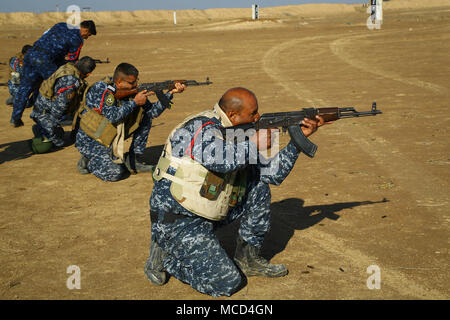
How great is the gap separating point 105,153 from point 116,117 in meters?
0.74

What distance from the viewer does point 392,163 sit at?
7.24 m

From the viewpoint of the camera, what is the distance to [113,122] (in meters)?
6.77

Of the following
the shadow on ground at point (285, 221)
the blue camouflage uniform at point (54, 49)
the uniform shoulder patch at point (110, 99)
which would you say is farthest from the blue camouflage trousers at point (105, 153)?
the blue camouflage uniform at point (54, 49)

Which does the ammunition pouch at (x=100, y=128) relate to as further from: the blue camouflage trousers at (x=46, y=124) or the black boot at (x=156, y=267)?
the black boot at (x=156, y=267)

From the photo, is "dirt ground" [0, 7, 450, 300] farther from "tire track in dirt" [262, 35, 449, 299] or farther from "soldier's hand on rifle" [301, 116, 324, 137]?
"soldier's hand on rifle" [301, 116, 324, 137]

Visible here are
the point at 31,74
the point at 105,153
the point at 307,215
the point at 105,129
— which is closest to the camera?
the point at 307,215

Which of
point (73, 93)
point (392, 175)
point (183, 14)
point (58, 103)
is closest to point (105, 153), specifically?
point (73, 93)

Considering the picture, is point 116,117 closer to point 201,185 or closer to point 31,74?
point 201,185

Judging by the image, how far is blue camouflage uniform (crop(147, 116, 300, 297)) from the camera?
3982 mm

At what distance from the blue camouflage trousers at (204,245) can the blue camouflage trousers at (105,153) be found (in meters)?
2.93

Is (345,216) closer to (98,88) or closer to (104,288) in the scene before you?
(104,288)

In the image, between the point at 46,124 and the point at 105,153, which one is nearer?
the point at 105,153

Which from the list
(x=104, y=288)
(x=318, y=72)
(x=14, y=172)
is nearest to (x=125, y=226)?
(x=104, y=288)
